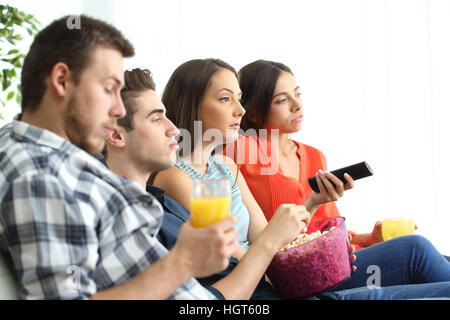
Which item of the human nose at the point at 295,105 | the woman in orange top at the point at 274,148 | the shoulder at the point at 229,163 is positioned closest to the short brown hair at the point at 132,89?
Result: the shoulder at the point at 229,163

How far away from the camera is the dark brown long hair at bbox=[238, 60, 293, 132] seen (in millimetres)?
2201

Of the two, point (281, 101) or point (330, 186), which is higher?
point (281, 101)

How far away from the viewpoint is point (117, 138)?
136 centimetres

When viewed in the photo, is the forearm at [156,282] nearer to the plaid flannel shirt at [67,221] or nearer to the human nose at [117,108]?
the plaid flannel shirt at [67,221]

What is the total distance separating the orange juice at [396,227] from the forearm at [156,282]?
4.05 feet

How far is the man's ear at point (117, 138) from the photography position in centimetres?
136

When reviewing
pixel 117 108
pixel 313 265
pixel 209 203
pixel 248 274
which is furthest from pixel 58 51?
pixel 313 265

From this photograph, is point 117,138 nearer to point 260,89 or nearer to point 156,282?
point 156,282

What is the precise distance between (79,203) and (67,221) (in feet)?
0.14

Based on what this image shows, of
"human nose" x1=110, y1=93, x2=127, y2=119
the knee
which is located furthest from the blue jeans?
"human nose" x1=110, y1=93, x2=127, y2=119

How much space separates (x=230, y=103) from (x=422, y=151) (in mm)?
2053
